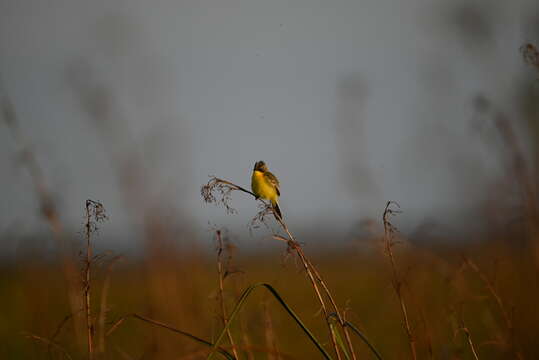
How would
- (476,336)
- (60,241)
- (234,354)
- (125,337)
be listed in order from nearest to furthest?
(234,354) < (60,241) < (476,336) < (125,337)

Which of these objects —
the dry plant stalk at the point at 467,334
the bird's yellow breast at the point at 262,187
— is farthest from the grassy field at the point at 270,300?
the bird's yellow breast at the point at 262,187

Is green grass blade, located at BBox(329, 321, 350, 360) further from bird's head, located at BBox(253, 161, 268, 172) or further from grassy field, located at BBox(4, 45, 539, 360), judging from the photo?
bird's head, located at BBox(253, 161, 268, 172)

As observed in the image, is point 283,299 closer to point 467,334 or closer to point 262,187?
point 262,187

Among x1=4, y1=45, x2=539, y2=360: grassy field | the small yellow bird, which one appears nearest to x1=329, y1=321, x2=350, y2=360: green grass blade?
x1=4, y1=45, x2=539, y2=360: grassy field

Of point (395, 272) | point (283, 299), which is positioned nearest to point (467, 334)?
point (395, 272)

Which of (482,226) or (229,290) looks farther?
(482,226)

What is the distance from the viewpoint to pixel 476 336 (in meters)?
15.8

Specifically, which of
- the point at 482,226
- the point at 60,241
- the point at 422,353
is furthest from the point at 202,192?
the point at 482,226

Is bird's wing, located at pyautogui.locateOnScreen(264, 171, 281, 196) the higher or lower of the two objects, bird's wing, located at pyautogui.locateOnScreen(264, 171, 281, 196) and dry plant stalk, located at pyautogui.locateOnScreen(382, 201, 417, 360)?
the higher

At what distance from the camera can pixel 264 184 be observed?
4.69m

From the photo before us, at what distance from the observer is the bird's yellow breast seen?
184 inches

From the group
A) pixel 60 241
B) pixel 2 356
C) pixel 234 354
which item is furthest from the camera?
pixel 2 356

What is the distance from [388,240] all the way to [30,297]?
11.0 feet

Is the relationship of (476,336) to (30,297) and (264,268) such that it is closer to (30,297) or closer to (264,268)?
(30,297)
